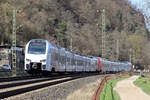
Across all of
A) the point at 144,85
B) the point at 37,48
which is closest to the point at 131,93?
the point at 144,85

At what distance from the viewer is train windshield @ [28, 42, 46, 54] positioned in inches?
1016

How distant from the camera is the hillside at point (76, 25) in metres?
68.3

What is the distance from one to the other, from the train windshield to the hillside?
26689mm

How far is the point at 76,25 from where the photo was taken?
114125 mm

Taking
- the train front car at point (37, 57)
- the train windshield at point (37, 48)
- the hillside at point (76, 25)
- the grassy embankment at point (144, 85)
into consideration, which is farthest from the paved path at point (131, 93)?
the hillside at point (76, 25)

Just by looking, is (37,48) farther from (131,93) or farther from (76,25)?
(76,25)

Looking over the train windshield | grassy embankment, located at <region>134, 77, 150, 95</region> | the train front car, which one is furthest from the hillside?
the train front car

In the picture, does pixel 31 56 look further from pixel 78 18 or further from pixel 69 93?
pixel 78 18

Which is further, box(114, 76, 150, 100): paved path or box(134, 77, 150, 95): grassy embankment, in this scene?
box(134, 77, 150, 95): grassy embankment

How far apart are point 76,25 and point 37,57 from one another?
89310 mm

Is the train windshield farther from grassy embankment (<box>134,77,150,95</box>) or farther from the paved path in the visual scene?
grassy embankment (<box>134,77,150,95</box>)

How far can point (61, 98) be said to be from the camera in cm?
1611

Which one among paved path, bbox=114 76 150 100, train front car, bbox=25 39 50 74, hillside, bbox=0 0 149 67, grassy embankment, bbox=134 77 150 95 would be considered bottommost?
paved path, bbox=114 76 150 100

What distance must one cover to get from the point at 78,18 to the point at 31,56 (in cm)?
10539
